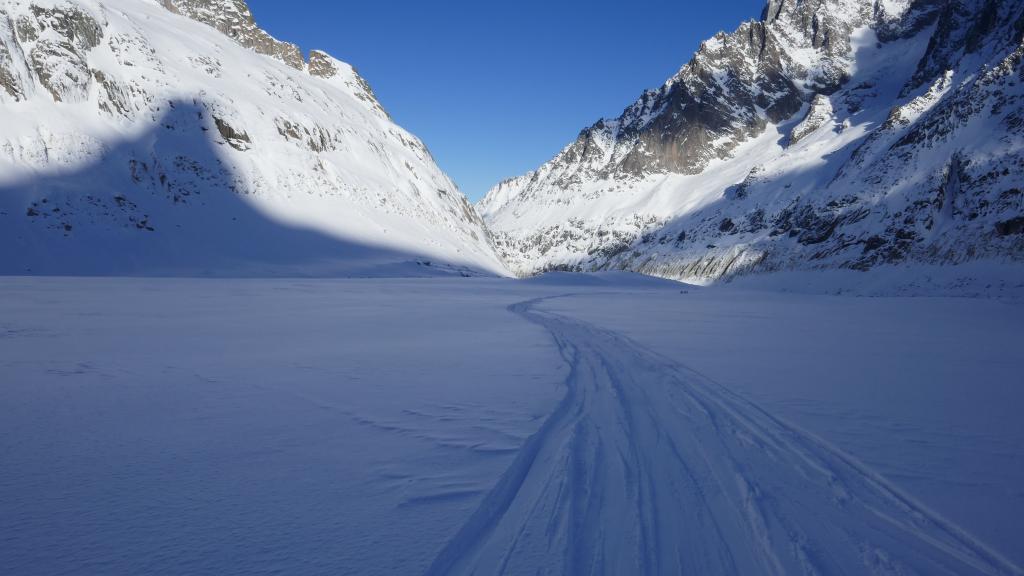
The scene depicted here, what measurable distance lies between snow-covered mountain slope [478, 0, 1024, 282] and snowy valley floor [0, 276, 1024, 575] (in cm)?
3912

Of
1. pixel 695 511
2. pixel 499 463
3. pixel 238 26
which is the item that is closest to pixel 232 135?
pixel 238 26

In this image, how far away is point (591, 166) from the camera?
7589 inches

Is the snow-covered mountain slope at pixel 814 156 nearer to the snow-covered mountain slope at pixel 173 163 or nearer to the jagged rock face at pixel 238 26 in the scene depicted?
the snow-covered mountain slope at pixel 173 163

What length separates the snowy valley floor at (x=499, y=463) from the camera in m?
2.71

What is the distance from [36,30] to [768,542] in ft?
254

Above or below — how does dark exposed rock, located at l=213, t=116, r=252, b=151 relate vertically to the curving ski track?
above

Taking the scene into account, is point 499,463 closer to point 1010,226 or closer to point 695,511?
point 695,511

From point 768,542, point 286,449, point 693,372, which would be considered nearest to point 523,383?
point 693,372

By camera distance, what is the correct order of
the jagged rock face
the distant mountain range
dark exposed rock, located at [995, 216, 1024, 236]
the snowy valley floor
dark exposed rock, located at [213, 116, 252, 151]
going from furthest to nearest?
the jagged rock face → dark exposed rock, located at [213, 116, 252, 151] → the distant mountain range → dark exposed rock, located at [995, 216, 1024, 236] → the snowy valley floor

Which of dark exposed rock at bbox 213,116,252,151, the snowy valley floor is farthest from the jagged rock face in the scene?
the snowy valley floor

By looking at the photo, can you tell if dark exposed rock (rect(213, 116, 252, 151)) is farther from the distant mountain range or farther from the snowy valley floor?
the snowy valley floor

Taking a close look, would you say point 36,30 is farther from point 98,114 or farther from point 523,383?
point 523,383

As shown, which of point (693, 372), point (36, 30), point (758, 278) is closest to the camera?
point (693, 372)

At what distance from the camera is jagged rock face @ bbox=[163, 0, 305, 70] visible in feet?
365
